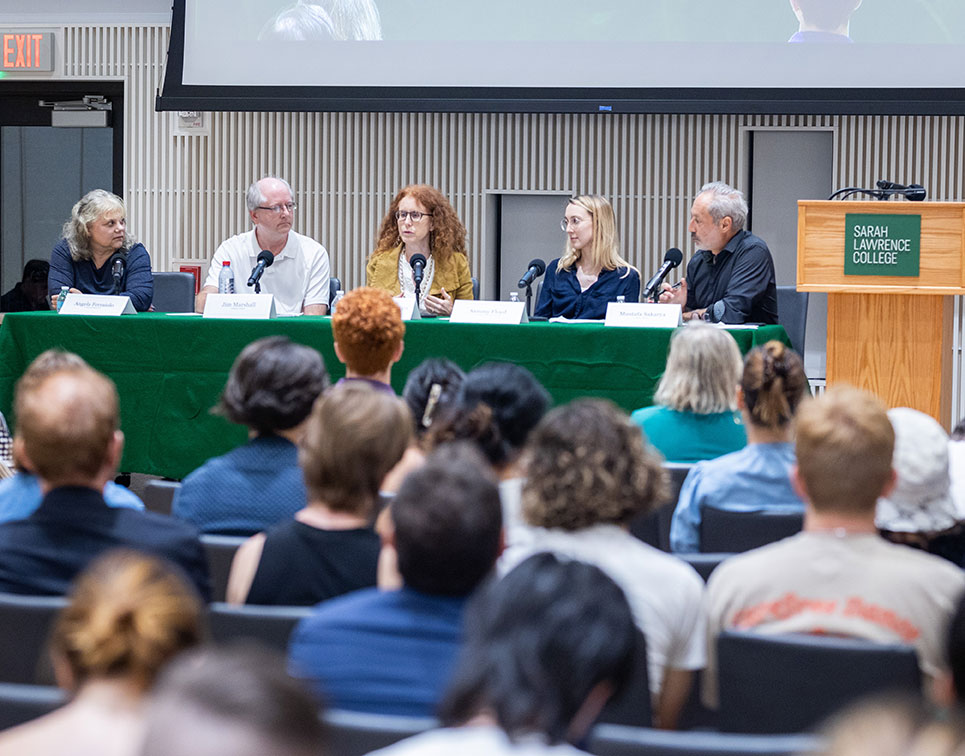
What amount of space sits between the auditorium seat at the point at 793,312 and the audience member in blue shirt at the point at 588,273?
801mm

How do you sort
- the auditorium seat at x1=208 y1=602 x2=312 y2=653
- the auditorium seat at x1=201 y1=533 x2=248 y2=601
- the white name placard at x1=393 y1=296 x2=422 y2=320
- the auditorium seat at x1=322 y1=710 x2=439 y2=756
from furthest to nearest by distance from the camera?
1. the white name placard at x1=393 y1=296 x2=422 y2=320
2. the auditorium seat at x1=201 y1=533 x2=248 y2=601
3. the auditorium seat at x1=208 y1=602 x2=312 y2=653
4. the auditorium seat at x1=322 y1=710 x2=439 y2=756

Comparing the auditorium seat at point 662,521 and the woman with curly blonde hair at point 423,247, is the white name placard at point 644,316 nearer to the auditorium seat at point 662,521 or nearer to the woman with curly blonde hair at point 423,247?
the woman with curly blonde hair at point 423,247

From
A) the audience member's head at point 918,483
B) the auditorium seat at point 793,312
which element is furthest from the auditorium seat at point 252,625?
the auditorium seat at point 793,312

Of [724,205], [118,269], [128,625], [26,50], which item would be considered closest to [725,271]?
[724,205]

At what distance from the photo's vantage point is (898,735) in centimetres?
75

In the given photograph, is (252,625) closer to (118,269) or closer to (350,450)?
(350,450)

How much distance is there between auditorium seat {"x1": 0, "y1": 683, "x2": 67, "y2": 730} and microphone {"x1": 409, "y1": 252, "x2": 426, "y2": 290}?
353cm

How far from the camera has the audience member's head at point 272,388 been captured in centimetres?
267

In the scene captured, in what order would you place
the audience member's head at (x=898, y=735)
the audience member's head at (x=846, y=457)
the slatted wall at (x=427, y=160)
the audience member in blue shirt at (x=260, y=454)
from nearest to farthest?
the audience member's head at (x=898, y=735) → the audience member's head at (x=846, y=457) → the audience member in blue shirt at (x=260, y=454) → the slatted wall at (x=427, y=160)

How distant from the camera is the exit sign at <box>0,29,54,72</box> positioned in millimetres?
7719

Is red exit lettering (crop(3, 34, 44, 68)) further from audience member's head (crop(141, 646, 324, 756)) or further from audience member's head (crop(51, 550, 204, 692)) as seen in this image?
audience member's head (crop(141, 646, 324, 756))

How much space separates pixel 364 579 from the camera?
2012 mm

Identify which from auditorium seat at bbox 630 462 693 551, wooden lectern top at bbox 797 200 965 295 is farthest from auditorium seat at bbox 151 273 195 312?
auditorium seat at bbox 630 462 693 551

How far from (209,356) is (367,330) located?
138 cm
